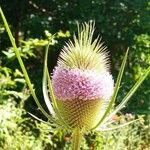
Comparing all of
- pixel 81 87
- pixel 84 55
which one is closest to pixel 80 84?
pixel 81 87

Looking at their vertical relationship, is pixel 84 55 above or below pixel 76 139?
above

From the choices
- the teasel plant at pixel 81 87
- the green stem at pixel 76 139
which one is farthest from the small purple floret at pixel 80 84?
the green stem at pixel 76 139

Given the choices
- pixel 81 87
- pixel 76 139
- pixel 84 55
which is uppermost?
pixel 84 55

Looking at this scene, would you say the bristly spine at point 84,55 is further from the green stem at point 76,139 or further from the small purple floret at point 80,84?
the green stem at point 76,139

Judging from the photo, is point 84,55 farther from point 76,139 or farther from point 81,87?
point 76,139

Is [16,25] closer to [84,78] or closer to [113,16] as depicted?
[113,16]

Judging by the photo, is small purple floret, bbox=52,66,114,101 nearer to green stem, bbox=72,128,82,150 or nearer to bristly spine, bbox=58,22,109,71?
bristly spine, bbox=58,22,109,71
